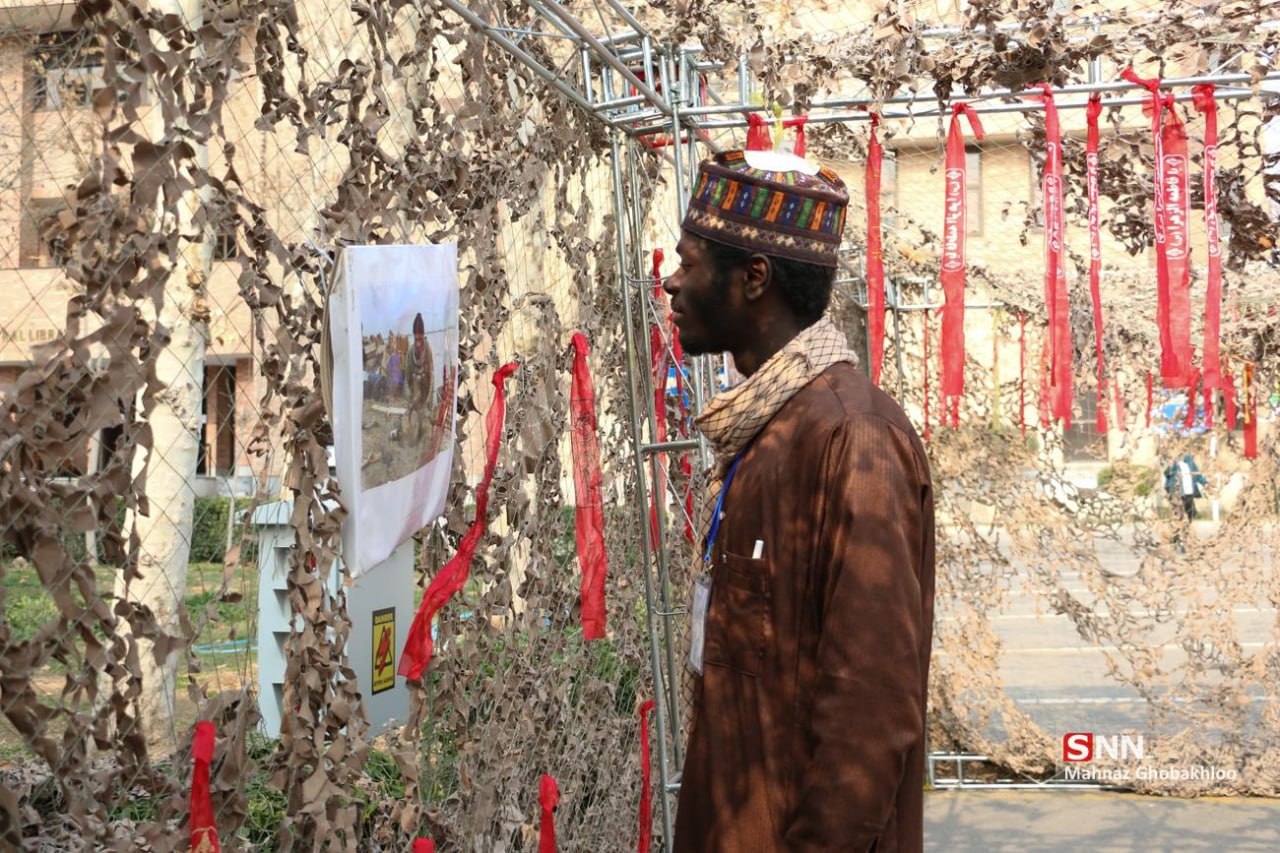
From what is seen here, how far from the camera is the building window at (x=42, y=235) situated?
2.01 m

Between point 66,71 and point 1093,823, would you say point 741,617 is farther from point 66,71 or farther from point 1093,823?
point 1093,823

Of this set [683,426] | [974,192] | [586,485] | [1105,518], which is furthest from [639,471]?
[974,192]

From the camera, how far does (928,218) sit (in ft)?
46.2

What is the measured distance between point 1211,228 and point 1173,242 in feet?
1.19

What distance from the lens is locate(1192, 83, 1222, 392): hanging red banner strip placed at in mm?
4676

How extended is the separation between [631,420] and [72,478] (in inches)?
107

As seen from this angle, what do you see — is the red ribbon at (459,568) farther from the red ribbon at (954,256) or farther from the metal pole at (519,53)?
the red ribbon at (954,256)

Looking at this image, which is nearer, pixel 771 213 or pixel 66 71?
pixel 66 71

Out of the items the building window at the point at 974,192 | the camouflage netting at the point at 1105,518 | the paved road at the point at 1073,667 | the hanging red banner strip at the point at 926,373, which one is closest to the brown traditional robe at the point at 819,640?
the camouflage netting at the point at 1105,518

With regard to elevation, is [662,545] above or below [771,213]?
below

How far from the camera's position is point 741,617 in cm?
227

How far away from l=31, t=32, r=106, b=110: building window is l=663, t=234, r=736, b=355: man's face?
3.45 ft

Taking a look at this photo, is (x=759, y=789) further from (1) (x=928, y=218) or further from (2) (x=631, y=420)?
(1) (x=928, y=218)

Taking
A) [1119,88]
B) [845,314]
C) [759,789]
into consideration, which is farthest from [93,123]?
[845,314]
